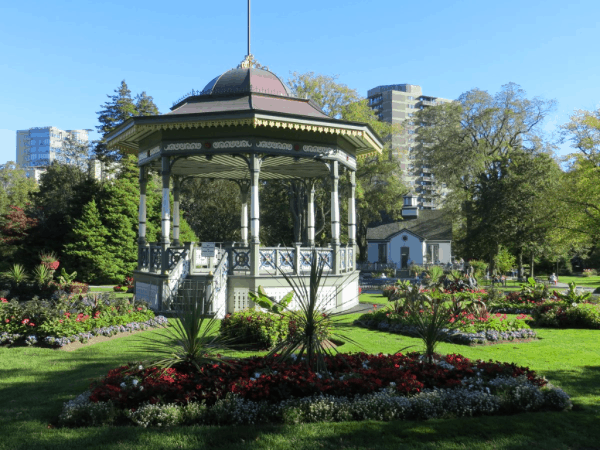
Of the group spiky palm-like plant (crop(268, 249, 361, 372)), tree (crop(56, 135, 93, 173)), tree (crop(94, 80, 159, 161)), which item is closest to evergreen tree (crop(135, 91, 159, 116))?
tree (crop(94, 80, 159, 161))

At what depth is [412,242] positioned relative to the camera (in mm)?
53781

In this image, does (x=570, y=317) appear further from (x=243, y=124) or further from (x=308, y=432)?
(x=308, y=432)

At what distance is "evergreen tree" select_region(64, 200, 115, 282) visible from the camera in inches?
1088

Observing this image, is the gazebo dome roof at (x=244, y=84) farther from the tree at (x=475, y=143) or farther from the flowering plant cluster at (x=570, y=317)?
the tree at (x=475, y=143)

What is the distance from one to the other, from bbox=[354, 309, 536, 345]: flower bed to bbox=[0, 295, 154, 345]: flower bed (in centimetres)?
620

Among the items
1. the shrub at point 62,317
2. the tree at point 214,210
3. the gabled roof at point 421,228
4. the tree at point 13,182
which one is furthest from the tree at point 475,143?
the tree at point 13,182

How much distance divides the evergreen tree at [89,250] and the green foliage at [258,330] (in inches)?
788

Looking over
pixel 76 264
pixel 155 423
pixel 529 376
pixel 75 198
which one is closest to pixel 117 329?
pixel 155 423

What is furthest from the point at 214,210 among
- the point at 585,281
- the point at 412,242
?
the point at 585,281

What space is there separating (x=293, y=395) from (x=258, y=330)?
3.78 m

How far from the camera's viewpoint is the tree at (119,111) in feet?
139

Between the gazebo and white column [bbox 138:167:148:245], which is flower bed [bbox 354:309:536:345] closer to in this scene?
the gazebo

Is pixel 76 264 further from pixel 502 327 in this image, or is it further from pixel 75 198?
pixel 502 327

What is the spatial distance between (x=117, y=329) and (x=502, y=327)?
28.9 ft
